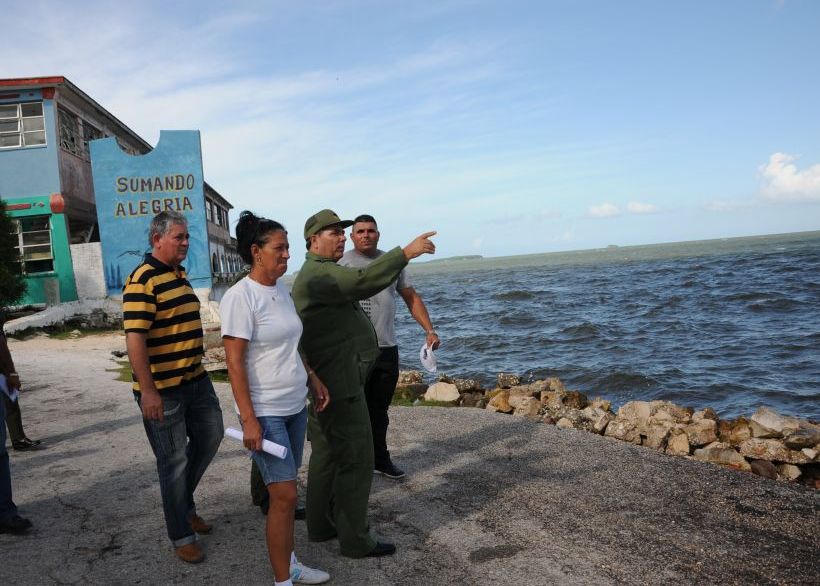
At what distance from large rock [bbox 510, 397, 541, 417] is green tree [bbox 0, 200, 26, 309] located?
13.6 metres

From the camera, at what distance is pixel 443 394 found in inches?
378

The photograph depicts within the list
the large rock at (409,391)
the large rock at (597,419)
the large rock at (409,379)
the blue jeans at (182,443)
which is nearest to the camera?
the blue jeans at (182,443)

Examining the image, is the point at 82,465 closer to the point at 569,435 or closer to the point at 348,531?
the point at 348,531

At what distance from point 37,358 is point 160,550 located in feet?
34.8

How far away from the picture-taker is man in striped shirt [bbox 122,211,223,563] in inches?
139

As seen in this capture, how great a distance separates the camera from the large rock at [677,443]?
7.53m

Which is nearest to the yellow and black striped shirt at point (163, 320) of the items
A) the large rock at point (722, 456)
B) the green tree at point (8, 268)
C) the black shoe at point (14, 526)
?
the black shoe at point (14, 526)

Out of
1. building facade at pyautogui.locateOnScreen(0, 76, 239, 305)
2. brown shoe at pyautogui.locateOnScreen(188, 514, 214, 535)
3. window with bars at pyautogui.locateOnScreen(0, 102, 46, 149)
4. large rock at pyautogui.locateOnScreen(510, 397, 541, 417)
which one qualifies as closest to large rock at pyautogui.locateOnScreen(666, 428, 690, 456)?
large rock at pyautogui.locateOnScreen(510, 397, 541, 417)

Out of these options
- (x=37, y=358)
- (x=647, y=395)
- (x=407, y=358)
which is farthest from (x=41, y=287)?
(x=647, y=395)

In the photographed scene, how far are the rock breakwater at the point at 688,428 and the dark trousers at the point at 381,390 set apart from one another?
2.71 metres

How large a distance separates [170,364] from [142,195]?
18104 millimetres

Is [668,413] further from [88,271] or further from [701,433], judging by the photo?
[88,271]

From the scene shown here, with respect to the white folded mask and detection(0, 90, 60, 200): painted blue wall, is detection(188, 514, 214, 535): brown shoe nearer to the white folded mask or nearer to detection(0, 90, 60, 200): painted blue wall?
the white folded mask

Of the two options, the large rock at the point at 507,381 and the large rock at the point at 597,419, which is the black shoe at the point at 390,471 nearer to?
the large rock at the point at 597,419
